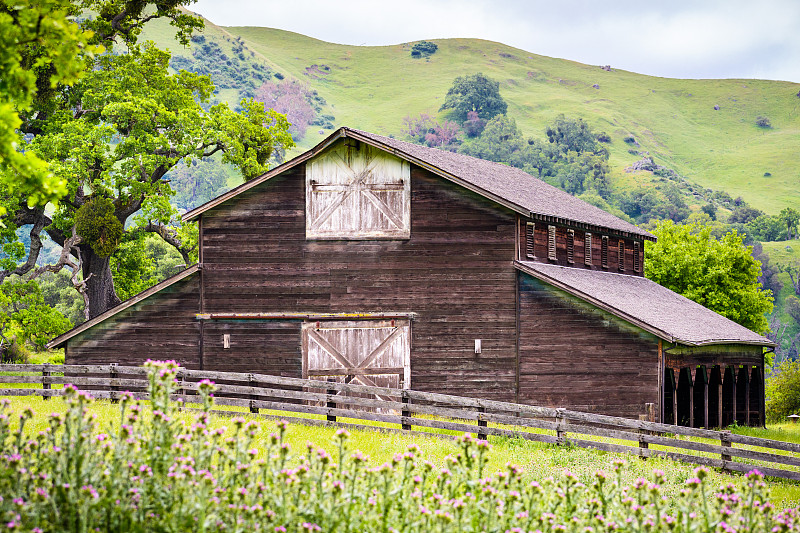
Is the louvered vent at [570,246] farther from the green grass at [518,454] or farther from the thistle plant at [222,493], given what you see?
the thistle plant at [222,493]

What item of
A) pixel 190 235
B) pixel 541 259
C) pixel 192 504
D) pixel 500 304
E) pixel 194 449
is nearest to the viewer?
pixel 192 504

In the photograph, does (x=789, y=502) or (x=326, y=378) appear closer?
(x=789, y=502)

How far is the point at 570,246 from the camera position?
33.1 meters

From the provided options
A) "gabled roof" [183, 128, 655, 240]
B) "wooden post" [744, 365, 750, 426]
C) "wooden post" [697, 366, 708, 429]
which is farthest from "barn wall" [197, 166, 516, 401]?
"wooden post" [744, 365, 750, 426]

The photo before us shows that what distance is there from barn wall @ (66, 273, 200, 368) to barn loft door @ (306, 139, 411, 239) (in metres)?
4.40

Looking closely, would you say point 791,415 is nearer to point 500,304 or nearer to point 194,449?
point 500,304

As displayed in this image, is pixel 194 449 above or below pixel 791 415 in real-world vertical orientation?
above

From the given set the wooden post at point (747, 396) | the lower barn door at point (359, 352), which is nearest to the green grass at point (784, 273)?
the wooden post at point (747, 396)

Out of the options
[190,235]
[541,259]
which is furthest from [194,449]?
[190,235]

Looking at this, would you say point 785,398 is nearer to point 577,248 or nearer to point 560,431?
point 577,248

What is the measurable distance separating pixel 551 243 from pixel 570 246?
2.15 meters

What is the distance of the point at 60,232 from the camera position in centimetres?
4112

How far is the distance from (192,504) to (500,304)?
64.3 ft

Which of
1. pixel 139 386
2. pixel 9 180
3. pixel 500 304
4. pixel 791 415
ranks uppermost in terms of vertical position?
pixel 9 180
